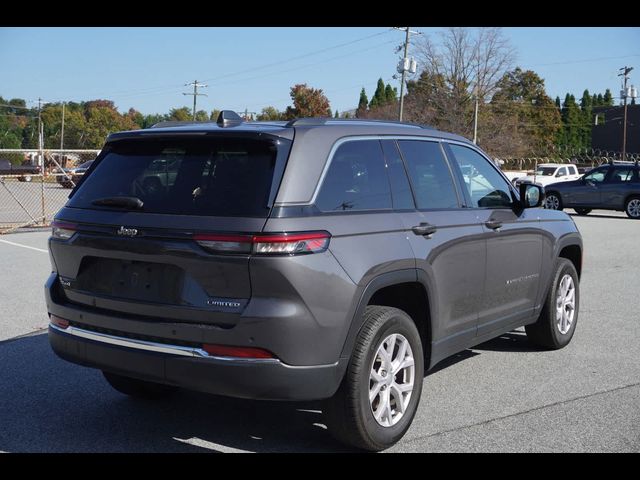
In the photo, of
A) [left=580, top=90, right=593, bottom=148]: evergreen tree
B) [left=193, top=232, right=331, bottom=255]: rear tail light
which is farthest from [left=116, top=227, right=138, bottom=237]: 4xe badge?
[left=580, top=90, right=593, bottom=148]: evergreen tree

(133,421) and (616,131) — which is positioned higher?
(616,131)

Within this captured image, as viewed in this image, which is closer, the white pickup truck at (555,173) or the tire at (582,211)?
the tire at (582,211)

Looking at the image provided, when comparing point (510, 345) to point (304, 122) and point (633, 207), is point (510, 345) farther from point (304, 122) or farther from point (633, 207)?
point (633, 207)

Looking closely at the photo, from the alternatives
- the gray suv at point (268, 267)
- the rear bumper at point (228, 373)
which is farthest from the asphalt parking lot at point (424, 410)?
the rear bumper at point (228, 373)

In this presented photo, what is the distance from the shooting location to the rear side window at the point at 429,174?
514cm

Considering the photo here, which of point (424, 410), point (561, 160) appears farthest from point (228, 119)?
point (561, 160)

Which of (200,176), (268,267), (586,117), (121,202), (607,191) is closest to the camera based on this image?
(268,267)

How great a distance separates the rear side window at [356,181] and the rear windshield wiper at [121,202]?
3.29 feet

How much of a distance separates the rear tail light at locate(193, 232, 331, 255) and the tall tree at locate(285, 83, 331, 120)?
64657 millimetres

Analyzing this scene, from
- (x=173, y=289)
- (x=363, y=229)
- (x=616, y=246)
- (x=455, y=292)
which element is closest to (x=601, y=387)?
(x=455, y=292)

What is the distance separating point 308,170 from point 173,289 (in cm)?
96

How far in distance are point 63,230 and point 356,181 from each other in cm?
176

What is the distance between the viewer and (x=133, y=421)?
504 cm

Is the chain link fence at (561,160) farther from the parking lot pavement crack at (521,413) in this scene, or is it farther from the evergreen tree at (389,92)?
the parking lot pavement crack at (521,413)
